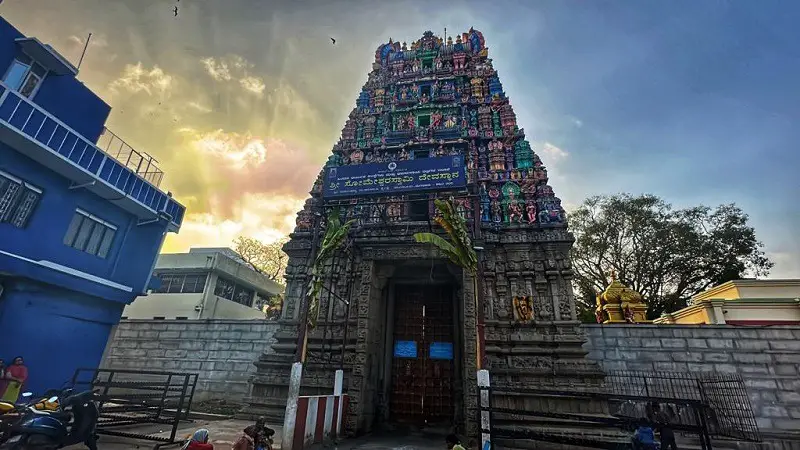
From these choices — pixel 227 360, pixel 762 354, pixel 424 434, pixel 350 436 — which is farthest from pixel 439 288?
pixel 762 354

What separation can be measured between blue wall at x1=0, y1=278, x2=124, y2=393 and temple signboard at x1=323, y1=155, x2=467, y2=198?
8885mm

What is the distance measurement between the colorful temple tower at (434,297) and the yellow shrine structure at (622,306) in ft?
14.6

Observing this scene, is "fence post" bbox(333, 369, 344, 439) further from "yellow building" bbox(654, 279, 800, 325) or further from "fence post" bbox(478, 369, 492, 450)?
"yellow building" bbox(654, 279, 800, 325)

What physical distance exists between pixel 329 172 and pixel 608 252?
67.3 feet

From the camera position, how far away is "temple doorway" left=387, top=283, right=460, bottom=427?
11.3 metres

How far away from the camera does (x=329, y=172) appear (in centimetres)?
1248

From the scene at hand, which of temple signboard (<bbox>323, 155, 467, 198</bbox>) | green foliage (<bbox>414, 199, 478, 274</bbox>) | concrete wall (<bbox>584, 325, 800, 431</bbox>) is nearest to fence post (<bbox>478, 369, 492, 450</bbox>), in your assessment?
green foliage (<bbox>414, 199, 478, 274</bbox>)

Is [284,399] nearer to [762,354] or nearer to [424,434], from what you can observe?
[424,434]

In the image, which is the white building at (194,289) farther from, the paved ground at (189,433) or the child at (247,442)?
the child at (247,442)

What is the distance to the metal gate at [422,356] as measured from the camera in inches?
446

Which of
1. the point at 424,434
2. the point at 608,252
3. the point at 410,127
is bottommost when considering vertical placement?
the point at 424,434

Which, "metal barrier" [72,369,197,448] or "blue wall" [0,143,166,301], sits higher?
"blue wall" [0,143,166,301]

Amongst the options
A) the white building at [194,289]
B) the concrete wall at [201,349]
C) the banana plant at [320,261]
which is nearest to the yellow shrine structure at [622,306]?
the banana plant at [320,261]

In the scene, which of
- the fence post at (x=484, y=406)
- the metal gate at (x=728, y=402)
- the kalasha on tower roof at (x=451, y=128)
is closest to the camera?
the fence post at (x=484, y=406)
